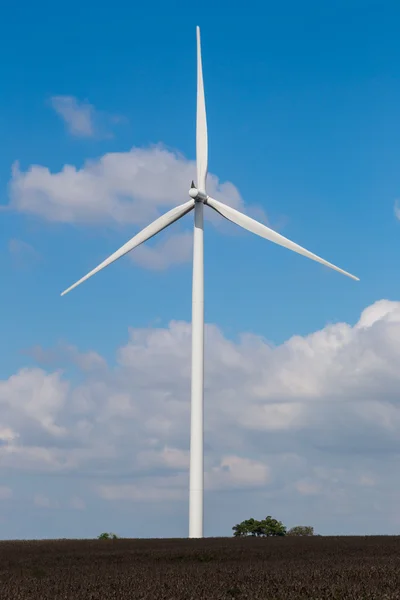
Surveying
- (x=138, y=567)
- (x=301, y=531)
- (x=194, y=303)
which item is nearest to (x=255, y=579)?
(x=138, y=567)

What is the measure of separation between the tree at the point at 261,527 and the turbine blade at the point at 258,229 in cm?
2752

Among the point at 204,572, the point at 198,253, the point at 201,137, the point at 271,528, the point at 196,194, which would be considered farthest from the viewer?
the point at 271,528

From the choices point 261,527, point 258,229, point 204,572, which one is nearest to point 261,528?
point 261,527

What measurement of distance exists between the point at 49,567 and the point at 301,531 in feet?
156

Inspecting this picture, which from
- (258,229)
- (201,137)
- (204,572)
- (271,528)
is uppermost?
(201,137)

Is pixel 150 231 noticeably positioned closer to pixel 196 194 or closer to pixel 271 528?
pixel 196 194

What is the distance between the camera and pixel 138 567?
78.3ft

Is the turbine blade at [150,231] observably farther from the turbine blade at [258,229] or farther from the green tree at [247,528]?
the green tree at [247,528]

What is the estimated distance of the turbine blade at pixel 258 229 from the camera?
4422 centimetres

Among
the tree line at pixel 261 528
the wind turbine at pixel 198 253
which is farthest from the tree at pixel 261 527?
the wind turbine at pixel 198 253

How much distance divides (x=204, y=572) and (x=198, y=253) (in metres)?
25.0

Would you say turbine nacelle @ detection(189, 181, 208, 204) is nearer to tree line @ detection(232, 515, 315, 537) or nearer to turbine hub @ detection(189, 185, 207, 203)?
turbine hub @ detection(189, 185, 207, 203)

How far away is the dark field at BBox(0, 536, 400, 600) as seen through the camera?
16.4 metres

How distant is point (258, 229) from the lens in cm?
4578
